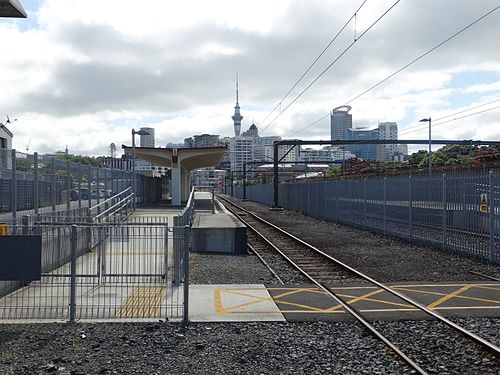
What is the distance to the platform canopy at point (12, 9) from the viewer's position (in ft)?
29.0

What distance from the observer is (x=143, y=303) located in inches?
372

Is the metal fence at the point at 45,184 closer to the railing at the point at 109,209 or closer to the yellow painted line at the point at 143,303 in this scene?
the railing at the point at 109,209

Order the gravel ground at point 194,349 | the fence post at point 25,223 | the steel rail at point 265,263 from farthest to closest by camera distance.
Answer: the steel rail at point 265,263 → the fence post at point 25,223 → the gravel ground at point 194,349

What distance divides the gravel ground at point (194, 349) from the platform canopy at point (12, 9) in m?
4.94

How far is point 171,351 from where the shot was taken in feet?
23.0

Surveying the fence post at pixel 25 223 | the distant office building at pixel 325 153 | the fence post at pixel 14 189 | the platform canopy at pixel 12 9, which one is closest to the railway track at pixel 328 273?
the fence post at pixel 25 223

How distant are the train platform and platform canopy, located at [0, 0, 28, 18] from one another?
18.4 feet

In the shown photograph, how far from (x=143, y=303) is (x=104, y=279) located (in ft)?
5.97

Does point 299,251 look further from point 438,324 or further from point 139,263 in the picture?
point 438,324

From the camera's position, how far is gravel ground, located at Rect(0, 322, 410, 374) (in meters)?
6.44

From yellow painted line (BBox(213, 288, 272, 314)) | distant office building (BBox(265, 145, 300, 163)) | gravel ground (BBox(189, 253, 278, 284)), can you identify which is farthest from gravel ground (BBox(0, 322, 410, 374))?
distant office building (BBox(265, 145, 300, 163))

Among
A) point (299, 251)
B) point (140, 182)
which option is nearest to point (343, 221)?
point (299, 251)

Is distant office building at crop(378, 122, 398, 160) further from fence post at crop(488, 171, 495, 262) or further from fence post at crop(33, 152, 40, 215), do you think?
fence post at crop(33, 152, 40, 215)

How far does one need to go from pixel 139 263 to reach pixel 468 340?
6.29 metres
